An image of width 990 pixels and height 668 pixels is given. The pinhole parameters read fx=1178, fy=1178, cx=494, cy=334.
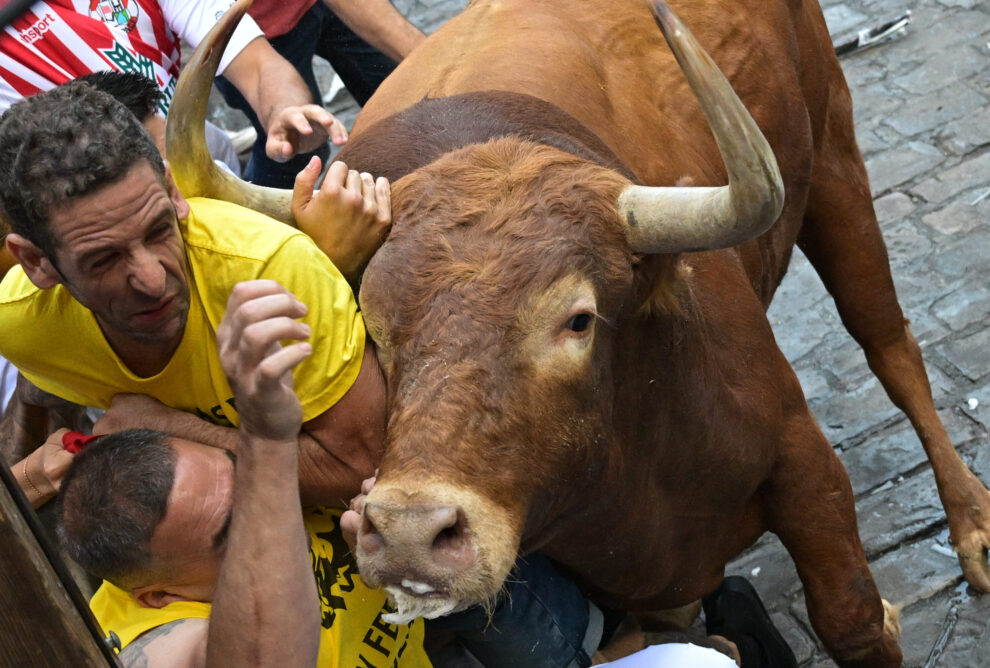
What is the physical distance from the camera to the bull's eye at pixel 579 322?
9.00 feet

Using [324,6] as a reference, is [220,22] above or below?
above

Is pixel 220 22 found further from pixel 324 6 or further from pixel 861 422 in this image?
pixel 861 422

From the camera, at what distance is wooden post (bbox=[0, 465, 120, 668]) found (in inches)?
70.1

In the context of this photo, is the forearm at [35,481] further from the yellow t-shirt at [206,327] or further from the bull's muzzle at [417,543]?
the bull's muzzle at [417,543]

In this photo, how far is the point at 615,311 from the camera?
290 cm

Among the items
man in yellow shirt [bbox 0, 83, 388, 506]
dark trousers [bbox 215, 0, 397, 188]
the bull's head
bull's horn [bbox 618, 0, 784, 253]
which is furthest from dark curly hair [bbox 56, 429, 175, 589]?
dark trousers [bbox 215, 0, 397, 188]

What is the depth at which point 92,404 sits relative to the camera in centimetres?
322

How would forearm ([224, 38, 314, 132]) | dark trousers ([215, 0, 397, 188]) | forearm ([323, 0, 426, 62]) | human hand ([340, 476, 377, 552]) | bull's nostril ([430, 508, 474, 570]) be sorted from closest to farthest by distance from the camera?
bull's nostril ([430, 508, 474, 570]), human hand ([340, 476, 377, 552]), forearm ([224, 38, 314, 132]), forearm ([323, 0, 426, 62]), dark trousers ([215, 0, 397, 188])

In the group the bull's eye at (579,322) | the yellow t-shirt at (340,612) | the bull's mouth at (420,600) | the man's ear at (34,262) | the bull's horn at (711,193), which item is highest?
the man's ear at (34,262)

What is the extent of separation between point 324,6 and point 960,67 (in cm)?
404

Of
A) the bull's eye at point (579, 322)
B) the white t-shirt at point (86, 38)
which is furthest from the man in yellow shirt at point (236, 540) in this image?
the white t-shirt at point (86, 38)

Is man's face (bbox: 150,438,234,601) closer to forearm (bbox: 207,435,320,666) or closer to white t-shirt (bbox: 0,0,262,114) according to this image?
forearm (bbox: 207,435,320,666)

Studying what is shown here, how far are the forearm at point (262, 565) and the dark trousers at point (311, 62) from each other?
327cm

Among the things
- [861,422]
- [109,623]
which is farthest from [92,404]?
[861,422]
